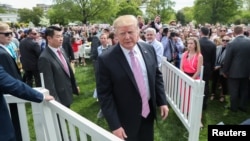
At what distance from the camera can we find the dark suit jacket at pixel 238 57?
5883 mm

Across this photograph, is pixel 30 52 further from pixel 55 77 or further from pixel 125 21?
pixel 125 21

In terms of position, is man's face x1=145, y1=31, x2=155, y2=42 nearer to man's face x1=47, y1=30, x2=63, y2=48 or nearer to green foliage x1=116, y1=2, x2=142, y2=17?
man's face x1=47, y1=30, x2=63, y2=48

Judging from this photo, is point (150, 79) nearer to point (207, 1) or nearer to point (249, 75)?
point (249, 75)

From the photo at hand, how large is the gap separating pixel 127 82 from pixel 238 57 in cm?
418

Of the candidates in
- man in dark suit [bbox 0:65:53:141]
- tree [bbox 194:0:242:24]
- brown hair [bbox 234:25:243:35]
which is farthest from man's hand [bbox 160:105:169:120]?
tree [bbox 194:0:242:24]

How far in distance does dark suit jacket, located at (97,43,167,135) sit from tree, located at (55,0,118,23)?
53.1 meters

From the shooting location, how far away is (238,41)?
5.89 meters

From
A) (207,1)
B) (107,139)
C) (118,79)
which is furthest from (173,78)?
(207,1)

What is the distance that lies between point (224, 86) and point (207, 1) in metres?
50.9

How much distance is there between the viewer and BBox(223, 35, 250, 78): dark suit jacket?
5.88m

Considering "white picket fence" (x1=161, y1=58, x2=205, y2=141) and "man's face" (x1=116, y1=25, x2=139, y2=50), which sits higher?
"man's face" (x1=116, y1=25, x2=139, y2=50)

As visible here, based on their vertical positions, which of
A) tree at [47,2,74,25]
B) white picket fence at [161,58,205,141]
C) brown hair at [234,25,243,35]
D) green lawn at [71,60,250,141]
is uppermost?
tree at [47,2,74,25]

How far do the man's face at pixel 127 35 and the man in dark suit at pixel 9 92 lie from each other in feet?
3.20

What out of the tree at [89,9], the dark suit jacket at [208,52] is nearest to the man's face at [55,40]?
the dark suit jacket at [208,52]
